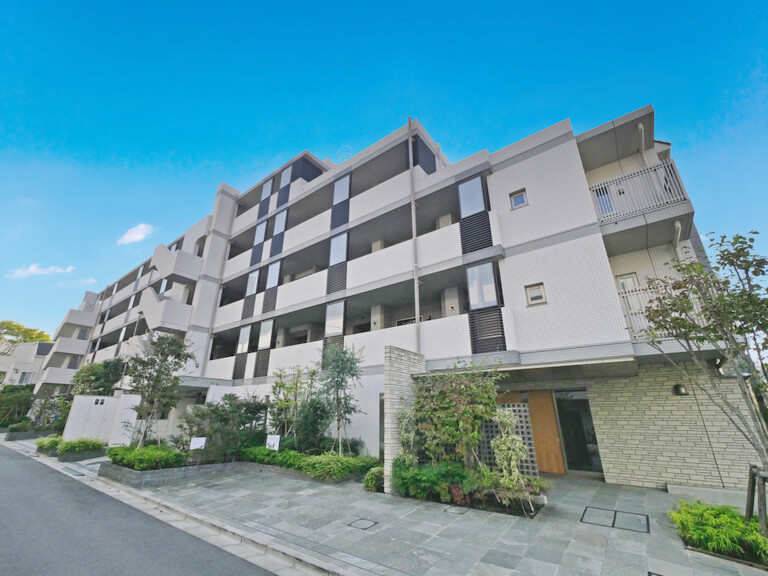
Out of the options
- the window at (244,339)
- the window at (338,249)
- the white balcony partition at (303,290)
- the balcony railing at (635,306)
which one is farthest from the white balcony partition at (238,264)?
the balcony railing at (635,306)

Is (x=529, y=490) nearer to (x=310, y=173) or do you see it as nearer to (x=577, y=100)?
(x=577, y=100)

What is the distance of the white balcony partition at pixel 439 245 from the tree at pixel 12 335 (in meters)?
57.7

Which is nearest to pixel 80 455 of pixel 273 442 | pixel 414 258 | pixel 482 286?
pixel 273 442

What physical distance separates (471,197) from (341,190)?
7.43 metres

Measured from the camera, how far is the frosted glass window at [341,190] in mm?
16219

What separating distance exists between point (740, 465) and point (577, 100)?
11367 mm

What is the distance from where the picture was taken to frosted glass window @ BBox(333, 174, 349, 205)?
53.2 ft

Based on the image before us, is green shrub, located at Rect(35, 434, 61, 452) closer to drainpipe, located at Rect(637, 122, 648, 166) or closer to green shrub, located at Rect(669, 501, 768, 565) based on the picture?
green shrub, located at Rect(669, 501, 768, 565)

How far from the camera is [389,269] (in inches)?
506

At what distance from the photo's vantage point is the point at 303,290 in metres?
15.8


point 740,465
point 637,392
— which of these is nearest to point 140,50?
point 637,392

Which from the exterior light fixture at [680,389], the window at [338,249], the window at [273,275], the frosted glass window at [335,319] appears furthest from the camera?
the window at [273,275]

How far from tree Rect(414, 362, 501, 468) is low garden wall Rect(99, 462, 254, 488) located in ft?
25.4

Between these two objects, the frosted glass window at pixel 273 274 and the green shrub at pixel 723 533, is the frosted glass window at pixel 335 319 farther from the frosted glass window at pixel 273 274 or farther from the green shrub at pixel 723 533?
the green shrub at pixel 723 533
